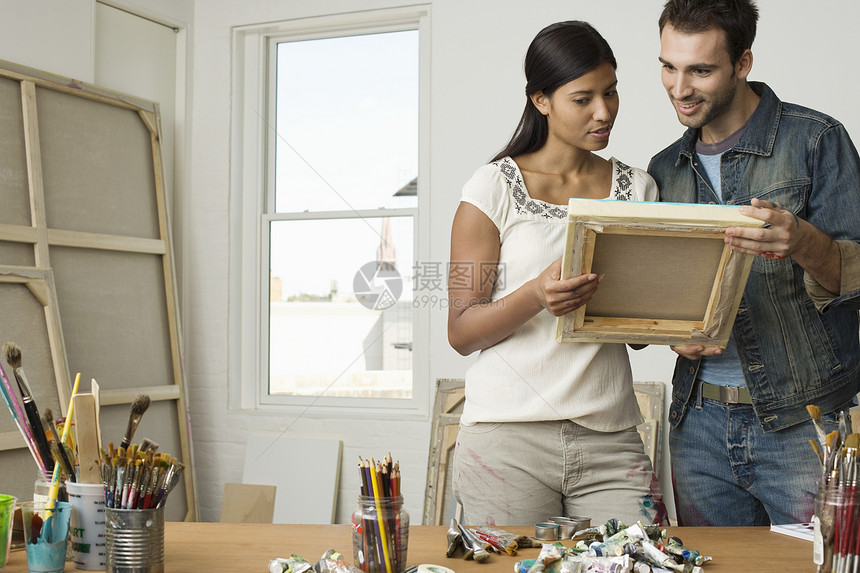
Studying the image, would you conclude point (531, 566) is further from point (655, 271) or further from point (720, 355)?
point (720, 355)

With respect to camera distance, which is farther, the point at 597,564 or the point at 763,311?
the point at 763,311

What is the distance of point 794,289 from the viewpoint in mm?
1618

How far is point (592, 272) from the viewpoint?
4.89ft

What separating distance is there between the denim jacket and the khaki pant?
27cm

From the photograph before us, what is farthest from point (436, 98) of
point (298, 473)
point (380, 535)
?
point (380, 535)

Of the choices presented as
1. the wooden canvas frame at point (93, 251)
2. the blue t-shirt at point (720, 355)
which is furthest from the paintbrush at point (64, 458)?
the wooden canvas frame at point (93, 251)

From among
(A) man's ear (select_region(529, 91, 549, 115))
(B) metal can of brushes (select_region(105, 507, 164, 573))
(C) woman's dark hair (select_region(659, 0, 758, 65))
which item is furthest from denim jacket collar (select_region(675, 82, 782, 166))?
(B) metal can of brushes (select_region(105, 507, 164, 573))

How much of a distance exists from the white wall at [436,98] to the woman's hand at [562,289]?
189 cm

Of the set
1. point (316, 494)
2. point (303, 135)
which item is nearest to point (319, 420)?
point (316, 494)

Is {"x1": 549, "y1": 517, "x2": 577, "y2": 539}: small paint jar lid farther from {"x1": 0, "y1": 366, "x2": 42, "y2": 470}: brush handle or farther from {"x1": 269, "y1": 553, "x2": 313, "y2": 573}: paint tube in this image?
{"x1": 0, "y1": 366, "x2": 42, "y2": 470}: brush handle

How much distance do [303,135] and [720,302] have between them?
9.35 ft

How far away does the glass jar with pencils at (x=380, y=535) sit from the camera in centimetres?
119

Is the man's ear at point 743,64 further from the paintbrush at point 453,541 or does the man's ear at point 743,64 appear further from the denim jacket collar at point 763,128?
the paintbrush at point 453,541

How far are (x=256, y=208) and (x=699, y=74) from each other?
2721 mm
